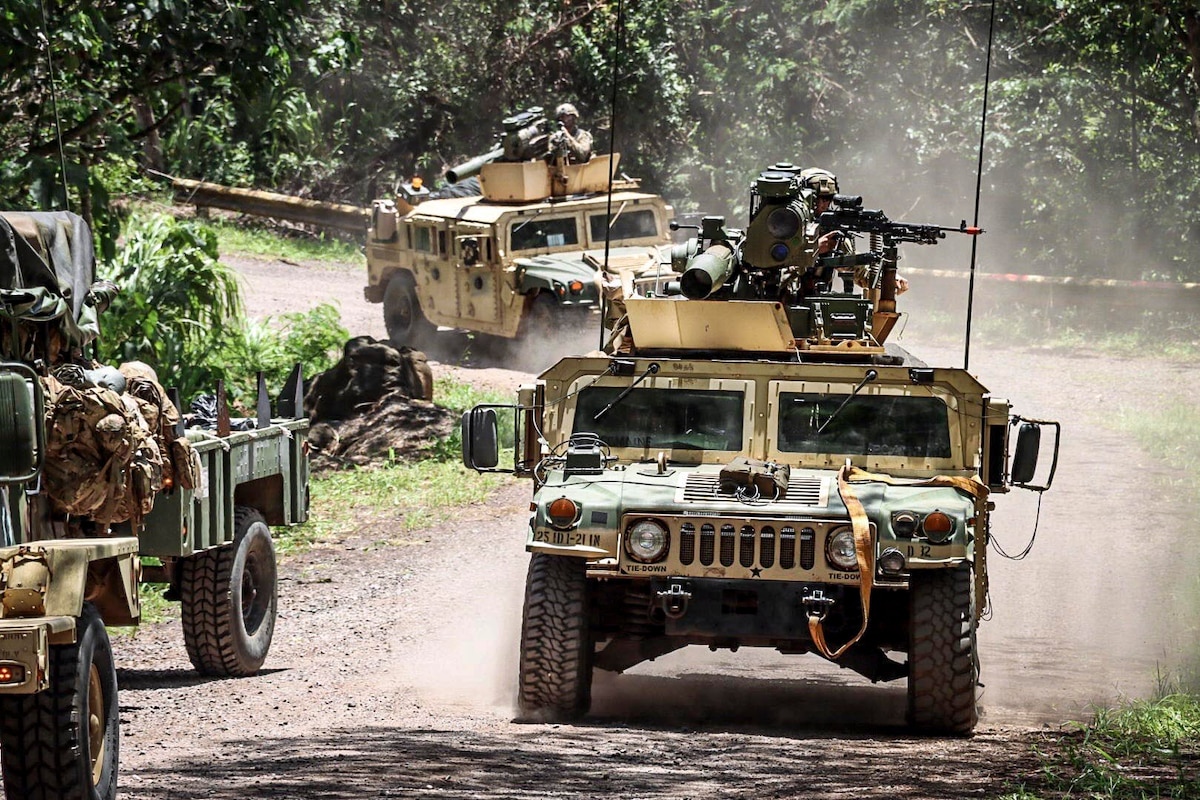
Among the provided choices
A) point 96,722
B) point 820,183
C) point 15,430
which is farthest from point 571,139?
point 15,430

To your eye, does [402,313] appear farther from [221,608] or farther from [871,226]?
[221,608]

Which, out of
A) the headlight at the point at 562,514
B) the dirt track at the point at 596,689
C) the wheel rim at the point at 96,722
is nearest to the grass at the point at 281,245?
the dirt track at the point at 596,689

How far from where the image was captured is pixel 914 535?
736 centimetres

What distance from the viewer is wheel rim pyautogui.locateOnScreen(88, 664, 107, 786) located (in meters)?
5.54

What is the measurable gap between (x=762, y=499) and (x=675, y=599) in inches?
21.7

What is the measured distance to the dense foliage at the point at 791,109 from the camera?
2328 cm

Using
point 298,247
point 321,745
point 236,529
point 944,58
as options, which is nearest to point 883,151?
point 944,58

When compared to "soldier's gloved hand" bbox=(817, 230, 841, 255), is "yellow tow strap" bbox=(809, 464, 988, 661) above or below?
below

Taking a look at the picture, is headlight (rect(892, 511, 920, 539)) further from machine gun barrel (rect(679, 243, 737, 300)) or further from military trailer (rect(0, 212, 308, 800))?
military trailer (rect(0, 212, 308, 800))

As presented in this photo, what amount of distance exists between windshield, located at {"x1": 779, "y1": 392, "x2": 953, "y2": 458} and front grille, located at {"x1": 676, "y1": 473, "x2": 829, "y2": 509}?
49cm

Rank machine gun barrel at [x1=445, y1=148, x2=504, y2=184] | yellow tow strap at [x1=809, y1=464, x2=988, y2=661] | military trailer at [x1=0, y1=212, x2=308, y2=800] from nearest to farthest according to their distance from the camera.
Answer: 1. military trailer at [x1=0, y1=212, x2=308, y2=800]
2. yellow tow strap at [x1=809, y1=464, x2=988, y2=661]
3. machine gun barrel at [x1=445, y1=148, x2=504, y2=184]

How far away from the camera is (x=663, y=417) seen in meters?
8.37

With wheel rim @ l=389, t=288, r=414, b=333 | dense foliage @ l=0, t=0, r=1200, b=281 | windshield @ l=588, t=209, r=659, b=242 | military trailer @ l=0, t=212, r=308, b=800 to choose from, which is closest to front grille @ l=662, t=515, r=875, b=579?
military trailer @ l=0, t=212, r=308, b=800

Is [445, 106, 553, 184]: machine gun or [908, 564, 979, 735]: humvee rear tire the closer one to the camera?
[908, 564, 979, 735]: humvee rear tire
